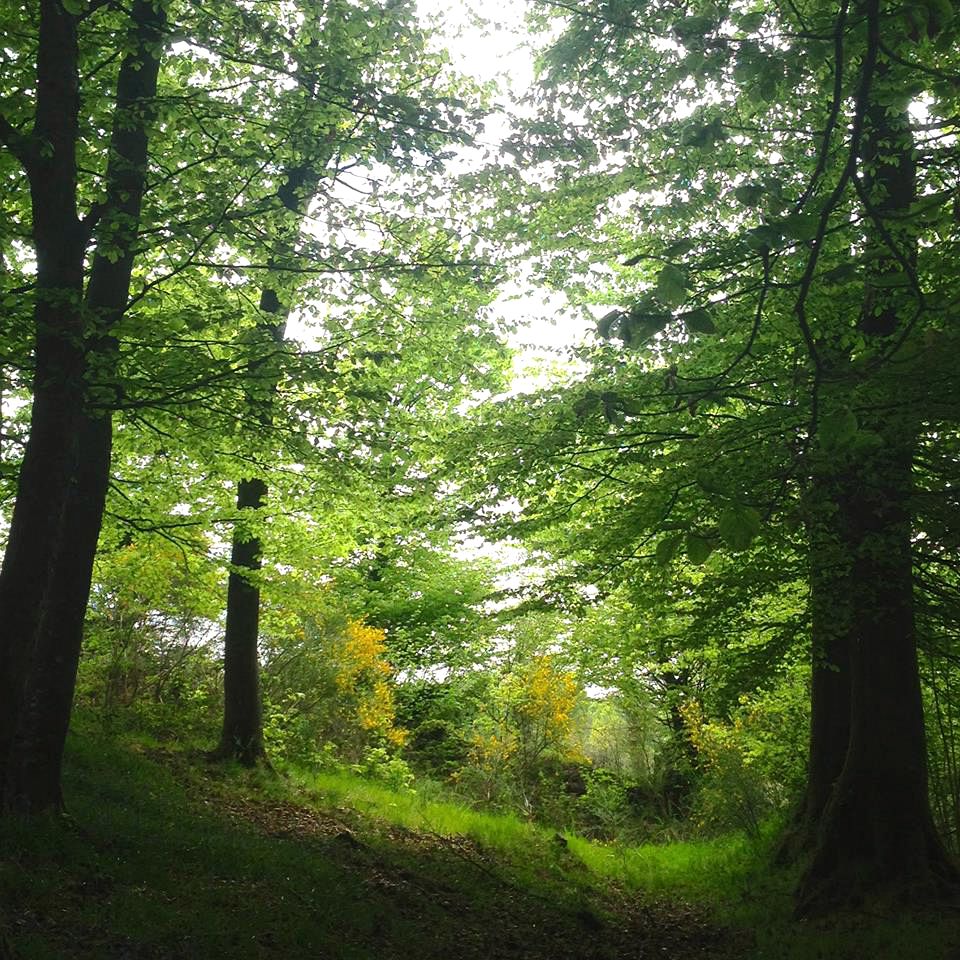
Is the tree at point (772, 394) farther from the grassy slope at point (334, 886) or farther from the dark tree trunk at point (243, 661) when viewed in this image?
the dark tree trunk at point (243, 661)

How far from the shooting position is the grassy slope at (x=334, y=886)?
5.24m

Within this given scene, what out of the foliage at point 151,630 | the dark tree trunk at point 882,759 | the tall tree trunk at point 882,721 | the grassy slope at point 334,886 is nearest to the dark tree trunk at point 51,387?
the grassy slope at point 334,886

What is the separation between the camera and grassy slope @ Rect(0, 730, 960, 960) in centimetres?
524

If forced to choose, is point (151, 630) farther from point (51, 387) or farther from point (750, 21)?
point (750, 21)

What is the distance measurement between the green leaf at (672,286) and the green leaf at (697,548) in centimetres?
71

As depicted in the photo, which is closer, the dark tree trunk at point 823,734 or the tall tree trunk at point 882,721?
the tall tree trunk at point 882,721

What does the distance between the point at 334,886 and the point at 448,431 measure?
506 cm

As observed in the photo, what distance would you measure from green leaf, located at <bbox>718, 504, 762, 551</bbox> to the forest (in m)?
0.04

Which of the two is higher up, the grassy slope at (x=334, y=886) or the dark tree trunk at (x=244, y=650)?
the dark tree trunk at (x=244, y=650)

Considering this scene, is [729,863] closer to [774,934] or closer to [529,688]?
[774,934]

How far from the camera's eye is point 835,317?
248 inches

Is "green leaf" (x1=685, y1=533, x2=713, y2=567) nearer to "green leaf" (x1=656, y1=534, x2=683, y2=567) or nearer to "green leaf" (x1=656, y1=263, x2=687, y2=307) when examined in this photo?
"green leaf" (x1=656, y1=534, x2=683, y2=567)

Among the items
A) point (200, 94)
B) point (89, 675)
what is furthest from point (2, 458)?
point (89, 675)

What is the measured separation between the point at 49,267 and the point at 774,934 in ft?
27.8
